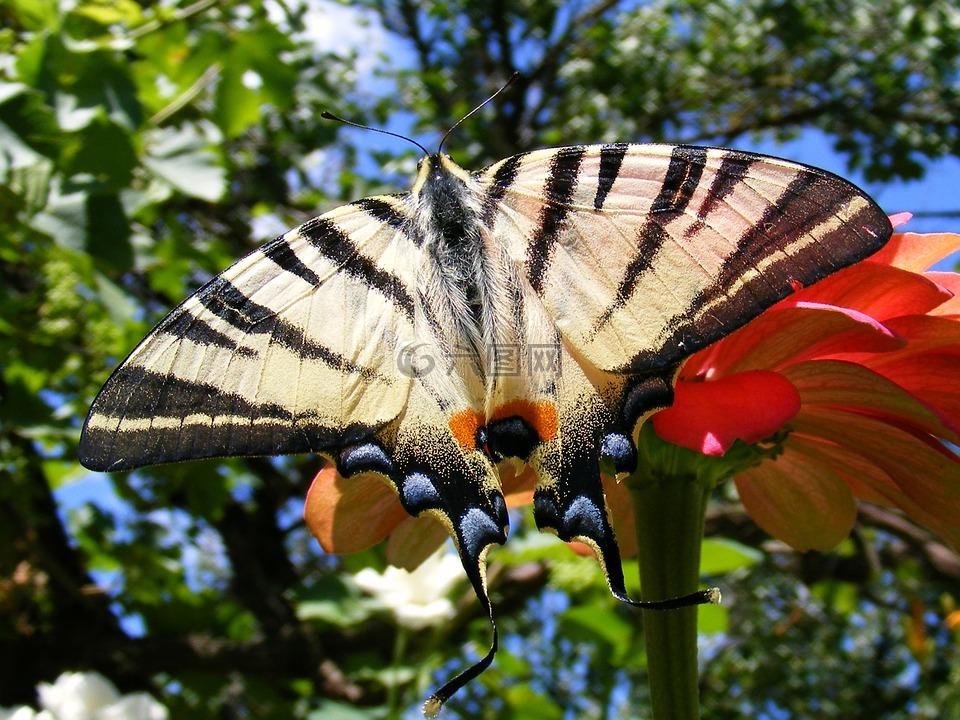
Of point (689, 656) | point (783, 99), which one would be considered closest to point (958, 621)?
point (689, 656)

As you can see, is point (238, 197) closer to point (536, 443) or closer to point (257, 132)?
point (257, 132)

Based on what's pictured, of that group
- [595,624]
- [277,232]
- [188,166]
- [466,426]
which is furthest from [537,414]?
[277,232]

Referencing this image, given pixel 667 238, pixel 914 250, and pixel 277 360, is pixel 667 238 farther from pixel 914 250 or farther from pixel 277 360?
pixel 277 360

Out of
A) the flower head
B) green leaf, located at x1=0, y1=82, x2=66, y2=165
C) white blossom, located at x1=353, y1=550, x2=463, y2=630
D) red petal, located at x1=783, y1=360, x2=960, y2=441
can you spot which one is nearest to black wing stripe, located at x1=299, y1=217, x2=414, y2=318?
the flower head

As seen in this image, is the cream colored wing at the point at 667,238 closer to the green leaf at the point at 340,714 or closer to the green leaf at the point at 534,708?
the green leaf at the point at 340,714

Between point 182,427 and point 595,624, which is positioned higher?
point 595,624

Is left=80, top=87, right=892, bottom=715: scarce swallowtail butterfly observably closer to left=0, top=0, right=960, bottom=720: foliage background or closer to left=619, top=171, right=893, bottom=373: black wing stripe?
left=619, top=171, right=893, bottom=373: black wing stripe
